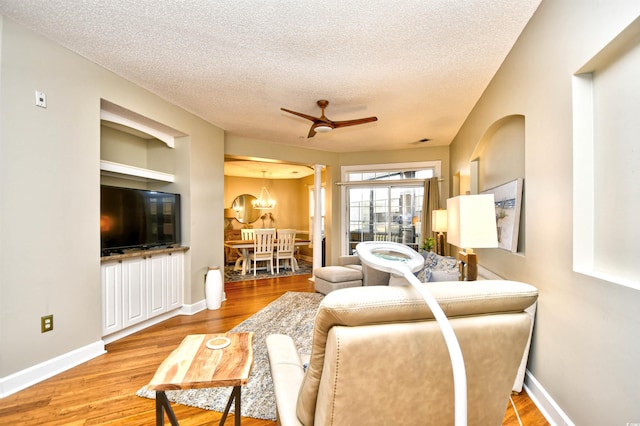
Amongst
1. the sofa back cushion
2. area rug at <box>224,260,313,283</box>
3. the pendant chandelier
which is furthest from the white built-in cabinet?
the pendant chandelier

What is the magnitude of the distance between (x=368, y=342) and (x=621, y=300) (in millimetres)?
1177

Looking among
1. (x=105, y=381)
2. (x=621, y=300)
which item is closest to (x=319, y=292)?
(x=105, y=381)

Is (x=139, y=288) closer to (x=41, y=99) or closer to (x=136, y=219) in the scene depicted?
(x=136, y=219)

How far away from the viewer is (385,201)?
572 cm

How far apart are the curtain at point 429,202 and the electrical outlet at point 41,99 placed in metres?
5.15

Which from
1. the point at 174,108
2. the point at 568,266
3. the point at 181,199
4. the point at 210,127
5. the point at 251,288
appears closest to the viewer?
the point at 568,266

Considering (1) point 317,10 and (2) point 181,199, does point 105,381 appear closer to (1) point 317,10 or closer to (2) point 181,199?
(2) point 181,199

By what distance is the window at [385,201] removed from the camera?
555 centimetres

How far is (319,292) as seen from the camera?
4.39 meters

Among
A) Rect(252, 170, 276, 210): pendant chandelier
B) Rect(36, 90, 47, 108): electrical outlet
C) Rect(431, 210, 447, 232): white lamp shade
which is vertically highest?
Rect(36, 90, 47, 108): electrical outlet

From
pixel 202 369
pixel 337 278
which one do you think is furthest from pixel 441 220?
pixel 202 369

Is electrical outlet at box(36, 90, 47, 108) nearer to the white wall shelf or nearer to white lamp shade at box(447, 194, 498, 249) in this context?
the white wall shelf

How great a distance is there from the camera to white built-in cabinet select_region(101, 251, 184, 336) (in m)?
2.72

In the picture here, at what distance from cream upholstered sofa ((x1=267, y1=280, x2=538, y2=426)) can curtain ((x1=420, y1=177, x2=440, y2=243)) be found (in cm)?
449
